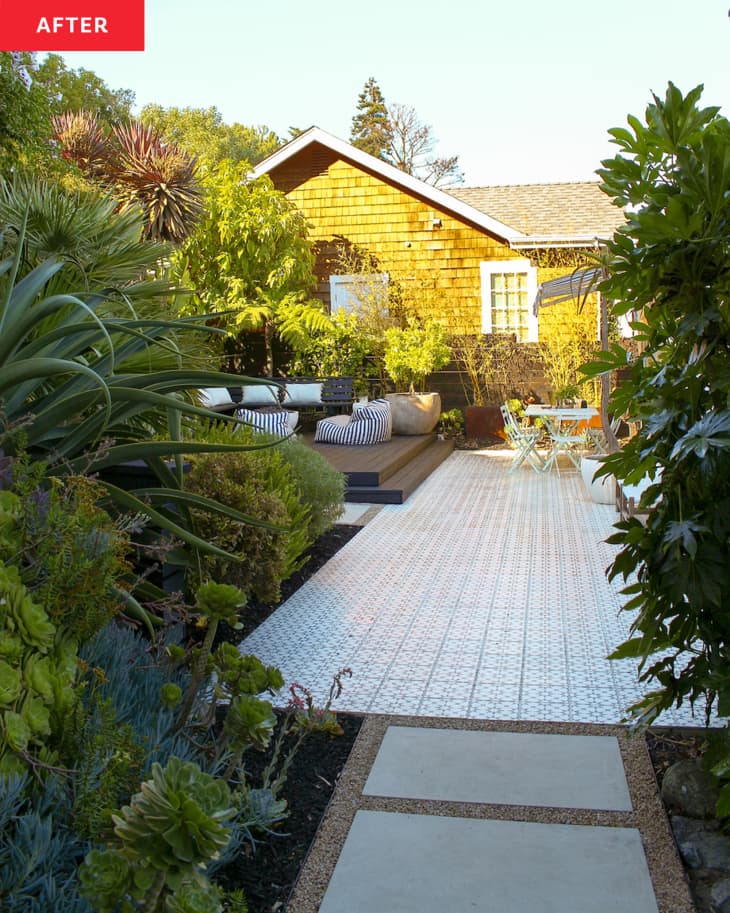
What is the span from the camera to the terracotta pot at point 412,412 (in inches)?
535

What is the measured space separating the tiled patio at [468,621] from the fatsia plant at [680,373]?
3.76 feet

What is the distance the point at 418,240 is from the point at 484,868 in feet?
47.2

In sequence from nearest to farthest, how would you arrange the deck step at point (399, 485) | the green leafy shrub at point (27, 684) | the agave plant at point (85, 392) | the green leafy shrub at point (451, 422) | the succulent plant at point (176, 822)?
the succulent plant at point (176, 822)
the green leafy shrub at point (27, 684)
the agave plant at point (85, 392)
the deck step at point (399, 485)
the green leafy shrub at point (451, 422)

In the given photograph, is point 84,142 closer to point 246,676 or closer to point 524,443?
point 524,443

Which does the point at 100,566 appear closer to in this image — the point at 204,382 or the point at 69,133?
the point at 204,382

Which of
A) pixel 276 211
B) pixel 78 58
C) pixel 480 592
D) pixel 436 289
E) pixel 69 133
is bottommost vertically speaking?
pixel 480 592

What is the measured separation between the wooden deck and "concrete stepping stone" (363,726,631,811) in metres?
5.79

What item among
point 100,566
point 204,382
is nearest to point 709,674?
point 100,566

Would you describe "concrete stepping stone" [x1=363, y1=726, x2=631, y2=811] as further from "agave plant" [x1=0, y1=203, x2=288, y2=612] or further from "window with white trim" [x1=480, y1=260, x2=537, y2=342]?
"window with white trim" [x1=480, y1=260, x2=537, y2=342]

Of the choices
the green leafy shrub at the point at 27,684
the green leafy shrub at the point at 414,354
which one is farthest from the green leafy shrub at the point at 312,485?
the green leafy shrub at the point at 414,354

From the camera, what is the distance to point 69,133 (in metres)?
14.1

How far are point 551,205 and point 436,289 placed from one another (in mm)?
3732

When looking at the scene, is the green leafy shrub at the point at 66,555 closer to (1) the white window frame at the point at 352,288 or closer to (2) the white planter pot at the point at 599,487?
(2) the white planter pot at the point at 599,487

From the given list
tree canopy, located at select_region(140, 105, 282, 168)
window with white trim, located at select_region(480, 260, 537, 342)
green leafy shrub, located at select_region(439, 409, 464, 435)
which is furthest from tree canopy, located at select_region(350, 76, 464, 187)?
green leafy shrub, located at select_region(439, 409, 464, 435)
